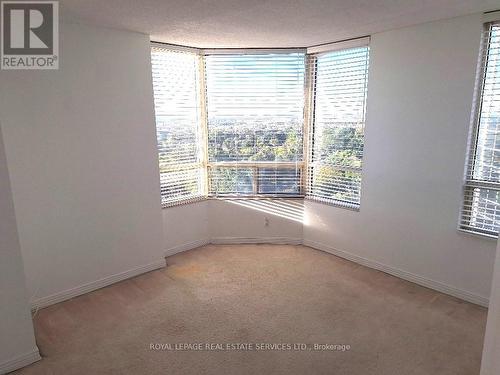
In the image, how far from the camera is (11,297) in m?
2.30

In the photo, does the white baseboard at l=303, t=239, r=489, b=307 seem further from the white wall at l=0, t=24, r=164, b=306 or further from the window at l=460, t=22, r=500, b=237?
the white wall at l=0, t=24, r=164, b=306

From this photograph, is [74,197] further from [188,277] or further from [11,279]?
[188,277]

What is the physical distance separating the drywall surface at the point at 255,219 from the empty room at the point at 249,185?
0.03 m

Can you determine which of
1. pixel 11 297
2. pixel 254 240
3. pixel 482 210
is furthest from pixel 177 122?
pixel 482 210

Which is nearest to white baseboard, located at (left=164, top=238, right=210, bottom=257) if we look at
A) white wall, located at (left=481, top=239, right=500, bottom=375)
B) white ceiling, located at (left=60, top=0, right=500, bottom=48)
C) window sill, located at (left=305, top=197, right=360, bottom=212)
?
window sill, located at (left=305, top=197, right=360, bottom=212)

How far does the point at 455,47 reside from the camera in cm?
302

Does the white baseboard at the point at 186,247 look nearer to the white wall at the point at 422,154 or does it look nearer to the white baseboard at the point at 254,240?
the white baseboard at the point at 254,240

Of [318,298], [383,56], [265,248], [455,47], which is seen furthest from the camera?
[265,248]

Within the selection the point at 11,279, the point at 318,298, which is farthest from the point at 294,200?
the point at 11,279

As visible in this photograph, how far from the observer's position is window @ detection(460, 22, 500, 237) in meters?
2.89

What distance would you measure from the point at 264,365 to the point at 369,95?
286 centimetres

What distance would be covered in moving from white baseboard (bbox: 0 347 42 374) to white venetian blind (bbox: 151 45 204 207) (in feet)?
Answer: 6.65

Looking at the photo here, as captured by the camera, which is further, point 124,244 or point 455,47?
point 124,244

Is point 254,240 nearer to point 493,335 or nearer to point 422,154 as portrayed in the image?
point 422,154
